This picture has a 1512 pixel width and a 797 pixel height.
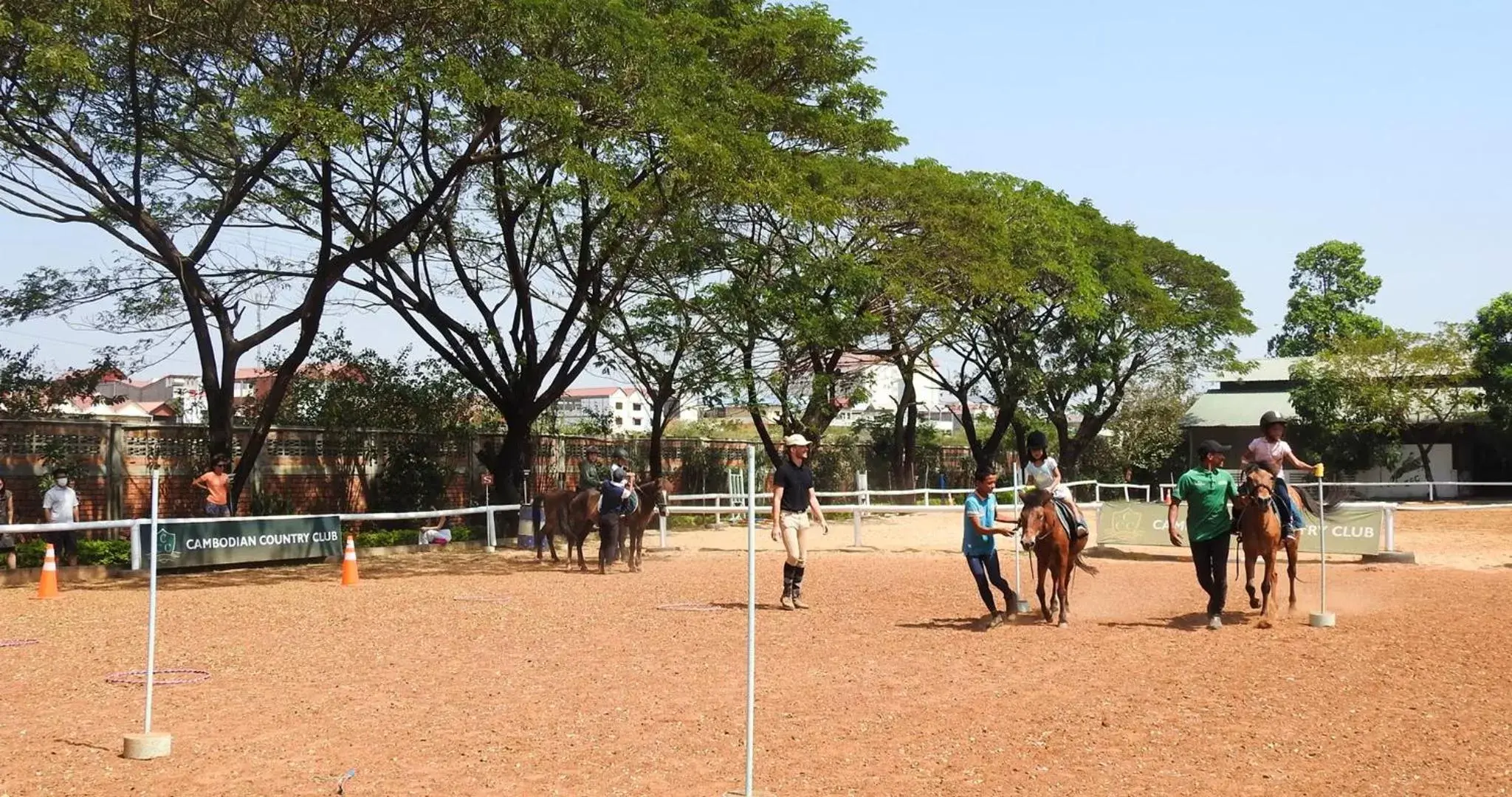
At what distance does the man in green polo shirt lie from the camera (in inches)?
501

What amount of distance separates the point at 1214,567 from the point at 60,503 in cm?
1598

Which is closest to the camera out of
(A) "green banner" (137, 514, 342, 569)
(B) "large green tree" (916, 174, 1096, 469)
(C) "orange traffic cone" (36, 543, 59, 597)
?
(C) "orange traffic cone" (36, 543, 59, 597)

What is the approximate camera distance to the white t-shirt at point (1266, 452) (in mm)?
13445

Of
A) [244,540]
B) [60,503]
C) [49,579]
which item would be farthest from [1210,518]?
[60,503]

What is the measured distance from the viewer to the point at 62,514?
64.0 ft

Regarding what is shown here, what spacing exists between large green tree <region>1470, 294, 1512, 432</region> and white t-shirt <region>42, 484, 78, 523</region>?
40941mm

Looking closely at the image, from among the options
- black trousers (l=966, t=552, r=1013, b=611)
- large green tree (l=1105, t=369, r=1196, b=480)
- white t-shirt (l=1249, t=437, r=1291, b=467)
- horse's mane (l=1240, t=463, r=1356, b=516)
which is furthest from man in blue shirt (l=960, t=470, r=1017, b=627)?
large green tree (l=1105, t=369, r=1196, b=480)

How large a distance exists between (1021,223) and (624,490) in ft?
63.0

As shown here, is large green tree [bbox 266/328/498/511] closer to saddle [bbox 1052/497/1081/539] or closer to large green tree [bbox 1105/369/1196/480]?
saddle [bbox 1052/497/1081/539]

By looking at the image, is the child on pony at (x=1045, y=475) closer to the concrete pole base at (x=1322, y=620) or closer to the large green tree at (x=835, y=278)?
the concrete pole base at (x=1322, y=620)

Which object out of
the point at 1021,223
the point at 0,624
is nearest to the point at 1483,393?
the point at 1021,223

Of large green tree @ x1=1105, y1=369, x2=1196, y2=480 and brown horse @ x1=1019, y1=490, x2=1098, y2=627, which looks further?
large green tree @ x1=1105, y1=369, x2=1196, y2=480

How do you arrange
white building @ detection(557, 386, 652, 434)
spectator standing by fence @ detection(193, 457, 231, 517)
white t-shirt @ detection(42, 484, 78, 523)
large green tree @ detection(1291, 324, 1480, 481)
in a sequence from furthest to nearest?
1. white building @ detection(557, 386, 652, 434)
2. large green tree @ detection(1291, 324, 1480, 481)
3. spectator standing by fence @ detection(193, 457, 231, 517)
4. white t-shirt @ detection(42, 484, 78, 523)

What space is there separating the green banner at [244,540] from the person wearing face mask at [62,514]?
1020 mm
